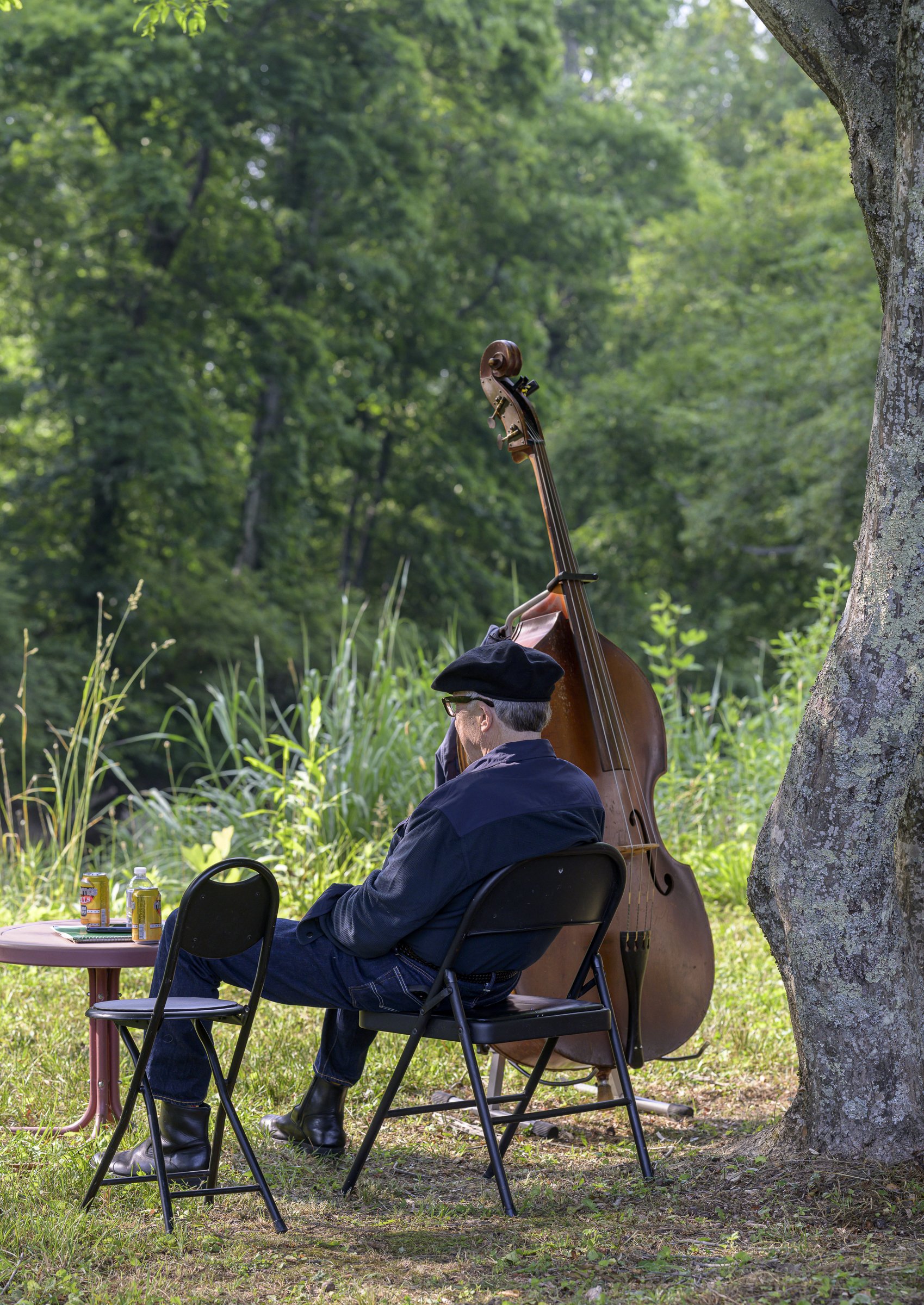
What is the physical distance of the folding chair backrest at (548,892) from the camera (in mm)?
3090

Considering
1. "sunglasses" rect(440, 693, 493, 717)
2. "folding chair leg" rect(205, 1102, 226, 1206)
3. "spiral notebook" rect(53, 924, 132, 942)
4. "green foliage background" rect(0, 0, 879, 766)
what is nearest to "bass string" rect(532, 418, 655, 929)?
"sunglasses" rect(440, 693, 493, 717)

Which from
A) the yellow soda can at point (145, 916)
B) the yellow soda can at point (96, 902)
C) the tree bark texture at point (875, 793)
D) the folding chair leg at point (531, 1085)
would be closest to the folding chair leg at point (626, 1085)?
the folding chair leg at point (531, 1085)

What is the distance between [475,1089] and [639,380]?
19379 millimetres

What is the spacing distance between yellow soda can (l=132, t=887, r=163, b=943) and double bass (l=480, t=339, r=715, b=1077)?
1.03 m

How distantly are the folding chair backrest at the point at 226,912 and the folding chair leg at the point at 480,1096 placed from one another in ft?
1.49

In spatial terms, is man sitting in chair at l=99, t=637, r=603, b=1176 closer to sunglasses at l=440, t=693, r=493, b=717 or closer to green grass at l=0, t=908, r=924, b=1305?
sunglasses at l=440, t=693, r=493, b=717

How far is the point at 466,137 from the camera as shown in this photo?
1986 cm

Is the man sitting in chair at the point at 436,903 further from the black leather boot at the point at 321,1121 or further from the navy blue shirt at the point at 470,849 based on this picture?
the black leather boot at the point at 321,1121

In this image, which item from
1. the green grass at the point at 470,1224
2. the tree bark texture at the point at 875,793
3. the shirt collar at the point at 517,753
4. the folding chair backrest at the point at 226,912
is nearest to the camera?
the green grass at the point at 470,1224

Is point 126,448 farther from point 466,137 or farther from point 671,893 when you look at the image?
point 671,893

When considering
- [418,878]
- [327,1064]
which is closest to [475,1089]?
[418,878]

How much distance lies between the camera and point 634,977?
12.7ft

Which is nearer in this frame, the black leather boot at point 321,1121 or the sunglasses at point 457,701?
the sunglasses at point 457,701

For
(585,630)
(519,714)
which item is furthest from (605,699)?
(519,714)
